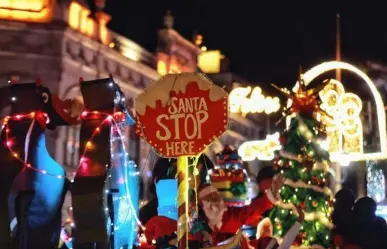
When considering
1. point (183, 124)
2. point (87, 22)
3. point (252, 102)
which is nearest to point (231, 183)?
point (183, 124)

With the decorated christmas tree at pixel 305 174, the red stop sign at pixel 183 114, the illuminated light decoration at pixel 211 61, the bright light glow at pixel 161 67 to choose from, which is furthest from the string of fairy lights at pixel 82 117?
the illuminated light decoration at pixel 211 61

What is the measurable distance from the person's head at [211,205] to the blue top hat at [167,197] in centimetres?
138

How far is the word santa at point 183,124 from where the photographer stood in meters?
6.86

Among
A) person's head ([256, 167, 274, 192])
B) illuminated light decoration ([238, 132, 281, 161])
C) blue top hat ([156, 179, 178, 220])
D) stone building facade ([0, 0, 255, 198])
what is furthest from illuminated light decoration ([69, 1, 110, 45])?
person's head ([256, 167, 274, 192])

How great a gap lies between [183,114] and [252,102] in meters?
14.7

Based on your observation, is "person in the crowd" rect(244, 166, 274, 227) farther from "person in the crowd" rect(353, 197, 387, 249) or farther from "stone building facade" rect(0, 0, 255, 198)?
"stone building facade" rect(0, 0, 255, 198)

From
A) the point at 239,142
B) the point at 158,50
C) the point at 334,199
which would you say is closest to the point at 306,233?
the point at 334,199

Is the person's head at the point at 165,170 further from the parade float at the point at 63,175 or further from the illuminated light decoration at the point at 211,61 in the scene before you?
the illuminated light decoration at the point at 211,61

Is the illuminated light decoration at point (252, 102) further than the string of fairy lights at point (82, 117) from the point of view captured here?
Yes

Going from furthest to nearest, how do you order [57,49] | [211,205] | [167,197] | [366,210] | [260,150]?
1. [57,49]
2. [260,150]
3. [167,197]
4. [366,210]
5. [211,205]

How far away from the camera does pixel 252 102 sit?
843 inches

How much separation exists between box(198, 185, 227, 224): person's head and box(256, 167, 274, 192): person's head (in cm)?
146

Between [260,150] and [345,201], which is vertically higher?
[260,150]

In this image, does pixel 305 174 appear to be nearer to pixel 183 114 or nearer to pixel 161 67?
pixel 183 114
